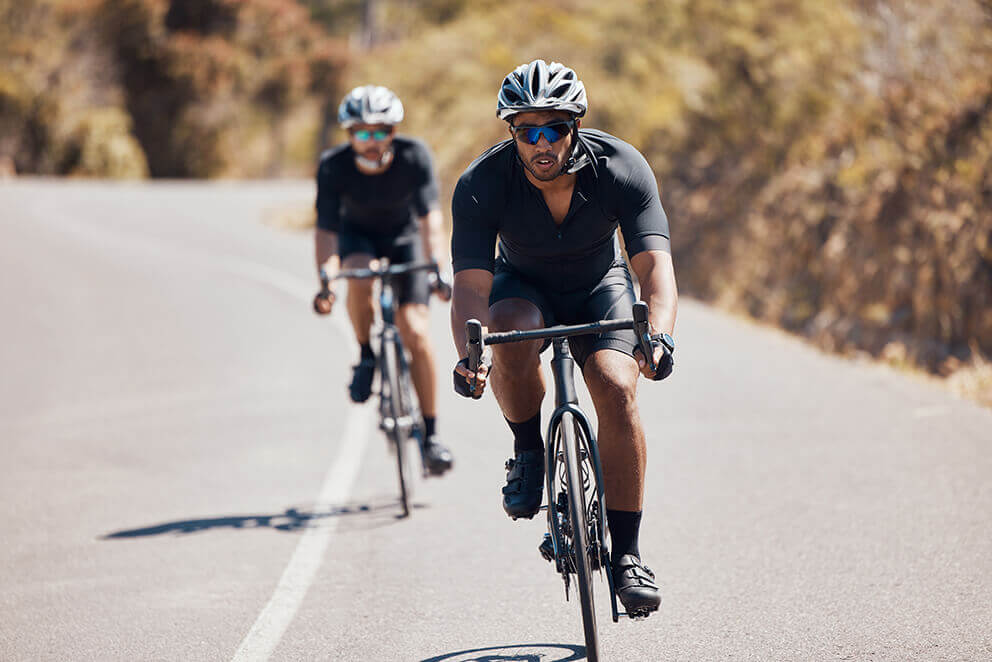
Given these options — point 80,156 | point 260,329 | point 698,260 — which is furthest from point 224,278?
point 80,156

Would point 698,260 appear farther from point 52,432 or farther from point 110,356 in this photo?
point 52,432

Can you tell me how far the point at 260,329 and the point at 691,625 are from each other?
441 inches

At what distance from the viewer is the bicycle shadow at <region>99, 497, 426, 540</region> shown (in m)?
7.06

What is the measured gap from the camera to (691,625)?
5062mm

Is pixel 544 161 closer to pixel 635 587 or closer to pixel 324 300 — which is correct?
pixel 635 587

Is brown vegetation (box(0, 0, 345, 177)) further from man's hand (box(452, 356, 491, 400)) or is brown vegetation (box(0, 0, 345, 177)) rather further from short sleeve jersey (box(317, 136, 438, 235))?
man's hand (box(452, 356, 491, 400))

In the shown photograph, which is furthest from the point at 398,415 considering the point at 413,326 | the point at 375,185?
the point at 375,185

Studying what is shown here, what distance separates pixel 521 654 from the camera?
4.80 meters

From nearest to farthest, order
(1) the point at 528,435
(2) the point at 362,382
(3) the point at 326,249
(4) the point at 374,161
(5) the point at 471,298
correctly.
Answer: (5) the point at 471,298 → (1) the point at 528,435 → (4) the point at 374,161 → (3) the point at 326,249 → (2) the point at 362,382

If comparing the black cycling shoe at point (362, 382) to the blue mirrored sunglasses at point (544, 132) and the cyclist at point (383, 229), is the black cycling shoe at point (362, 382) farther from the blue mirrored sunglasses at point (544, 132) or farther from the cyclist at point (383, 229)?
the blue mirrored sunglasses at point (544, 132)

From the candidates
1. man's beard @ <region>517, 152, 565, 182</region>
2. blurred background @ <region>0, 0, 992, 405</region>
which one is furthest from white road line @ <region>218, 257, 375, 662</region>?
blurred background @ <region>0, 0, 992, 405</region>

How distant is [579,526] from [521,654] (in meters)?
Answer: 0.72

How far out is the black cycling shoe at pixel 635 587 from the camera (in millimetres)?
4449

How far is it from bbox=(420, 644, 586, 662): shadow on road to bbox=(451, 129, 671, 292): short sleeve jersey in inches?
58.0
